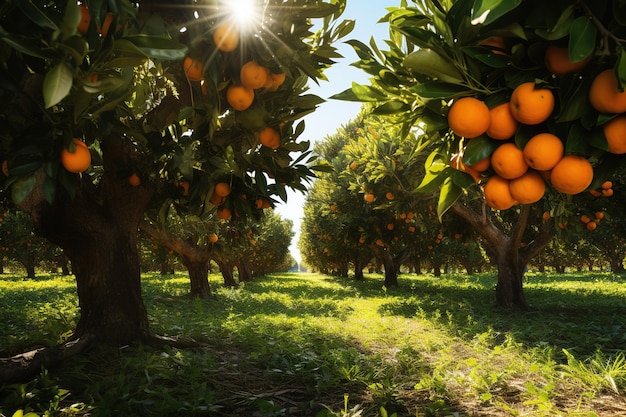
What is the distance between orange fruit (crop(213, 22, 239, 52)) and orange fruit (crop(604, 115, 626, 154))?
69.9 inches

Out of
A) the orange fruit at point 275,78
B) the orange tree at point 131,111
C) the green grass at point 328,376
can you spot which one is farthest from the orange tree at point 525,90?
the green grass at point 328,376

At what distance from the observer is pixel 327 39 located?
2.69 metres

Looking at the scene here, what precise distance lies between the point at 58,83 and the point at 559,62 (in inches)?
72.9

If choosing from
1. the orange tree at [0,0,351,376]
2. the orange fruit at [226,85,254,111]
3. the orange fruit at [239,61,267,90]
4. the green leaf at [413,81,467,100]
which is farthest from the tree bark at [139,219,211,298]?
the green leaf at [413,81,467,100]

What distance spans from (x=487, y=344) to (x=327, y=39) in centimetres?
499

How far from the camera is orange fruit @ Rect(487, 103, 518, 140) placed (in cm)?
146

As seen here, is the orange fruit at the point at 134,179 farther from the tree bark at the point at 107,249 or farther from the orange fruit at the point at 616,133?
the orange fruit at the point at 616,133

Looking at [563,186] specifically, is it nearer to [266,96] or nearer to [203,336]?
[266,96]

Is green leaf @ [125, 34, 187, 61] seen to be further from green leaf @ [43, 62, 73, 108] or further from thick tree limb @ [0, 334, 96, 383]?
thick tree limb @ [0, 334, 96, 383]

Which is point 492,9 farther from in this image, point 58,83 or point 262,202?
point 262,202

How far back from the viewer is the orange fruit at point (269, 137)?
273 cm

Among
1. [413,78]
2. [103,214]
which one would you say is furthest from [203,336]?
[413,78]

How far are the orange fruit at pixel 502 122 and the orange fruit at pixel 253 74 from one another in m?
1.28

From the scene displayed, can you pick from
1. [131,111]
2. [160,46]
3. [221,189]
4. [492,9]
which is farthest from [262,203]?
[492,9]
